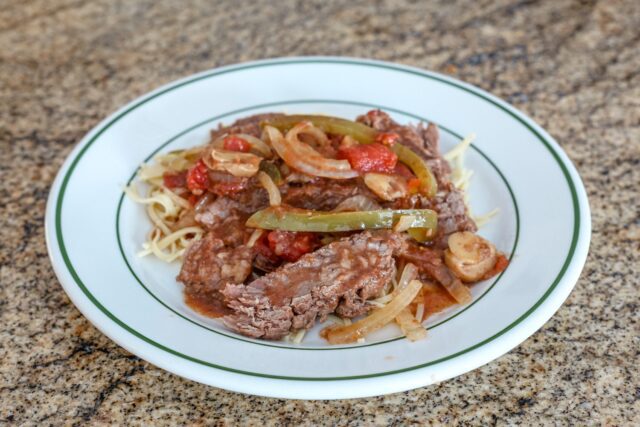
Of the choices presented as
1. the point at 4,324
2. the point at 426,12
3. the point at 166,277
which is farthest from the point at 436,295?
the point at 426,12

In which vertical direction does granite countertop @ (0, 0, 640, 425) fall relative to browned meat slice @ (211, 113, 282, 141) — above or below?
below

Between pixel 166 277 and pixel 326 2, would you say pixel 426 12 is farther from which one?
Result: pixel 166 277

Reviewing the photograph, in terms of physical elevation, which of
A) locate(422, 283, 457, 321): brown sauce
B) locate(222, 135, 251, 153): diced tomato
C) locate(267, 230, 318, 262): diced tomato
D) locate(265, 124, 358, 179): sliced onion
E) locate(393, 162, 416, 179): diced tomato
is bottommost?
locate(422, 283, 457, 321): brown sauce

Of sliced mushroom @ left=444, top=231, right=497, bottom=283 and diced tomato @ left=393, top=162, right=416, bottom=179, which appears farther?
diced tomato @ left=393, top=162, right=416, bottom=179

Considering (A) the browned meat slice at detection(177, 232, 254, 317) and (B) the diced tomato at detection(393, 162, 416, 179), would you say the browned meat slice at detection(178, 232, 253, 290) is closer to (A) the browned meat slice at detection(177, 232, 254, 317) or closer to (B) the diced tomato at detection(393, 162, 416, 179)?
(A) the browned meat slice at detection(177, 232, 254, 317)

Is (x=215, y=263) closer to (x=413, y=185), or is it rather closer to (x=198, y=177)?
(x=198, y=177)

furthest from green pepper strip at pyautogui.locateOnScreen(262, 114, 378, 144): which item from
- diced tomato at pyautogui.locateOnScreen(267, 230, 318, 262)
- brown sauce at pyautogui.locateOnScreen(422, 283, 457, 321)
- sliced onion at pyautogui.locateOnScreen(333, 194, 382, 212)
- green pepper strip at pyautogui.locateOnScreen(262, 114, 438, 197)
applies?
brown sauce at pyautogui.locateOnScreen(422, 283, 457, 321)

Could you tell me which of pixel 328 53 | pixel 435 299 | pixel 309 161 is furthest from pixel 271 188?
pixel 328 53
